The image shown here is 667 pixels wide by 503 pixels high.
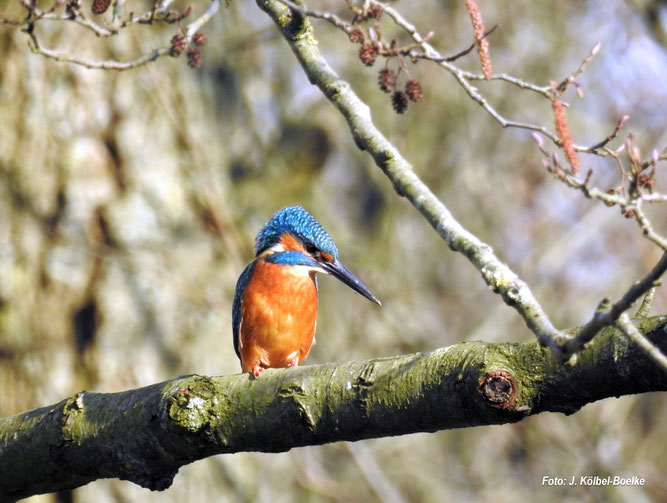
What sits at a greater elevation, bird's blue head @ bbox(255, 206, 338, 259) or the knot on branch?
bird's blue head @ bbox(255, 206, 338, 259)

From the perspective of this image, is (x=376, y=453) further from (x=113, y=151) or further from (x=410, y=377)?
(x=410, y=377)

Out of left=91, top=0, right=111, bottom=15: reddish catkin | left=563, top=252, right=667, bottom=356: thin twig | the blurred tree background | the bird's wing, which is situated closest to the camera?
left=563, top=252, right=667, bottom=356: thin twig

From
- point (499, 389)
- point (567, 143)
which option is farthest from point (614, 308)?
point (567, 143)

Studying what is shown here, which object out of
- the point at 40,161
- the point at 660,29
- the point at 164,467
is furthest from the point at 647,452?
the point at 164,467

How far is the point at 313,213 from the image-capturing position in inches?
289

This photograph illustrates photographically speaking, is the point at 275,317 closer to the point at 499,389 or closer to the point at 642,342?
the point at 499,389

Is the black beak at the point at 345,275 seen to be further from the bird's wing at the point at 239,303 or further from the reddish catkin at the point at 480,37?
the reddish catkin at the point at 480,37

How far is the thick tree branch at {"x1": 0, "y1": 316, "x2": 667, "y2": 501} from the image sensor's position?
171 centimetres

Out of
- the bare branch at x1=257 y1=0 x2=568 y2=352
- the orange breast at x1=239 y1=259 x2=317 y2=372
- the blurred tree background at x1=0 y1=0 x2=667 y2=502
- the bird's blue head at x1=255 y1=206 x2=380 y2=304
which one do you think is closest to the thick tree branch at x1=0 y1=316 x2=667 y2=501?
the bare branch at x1=257 y1=0 x2=568 y2=352

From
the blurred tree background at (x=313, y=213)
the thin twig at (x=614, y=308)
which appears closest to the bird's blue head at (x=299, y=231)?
the blurred tree background at (x=313, y=213)

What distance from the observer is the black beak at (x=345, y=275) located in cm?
411

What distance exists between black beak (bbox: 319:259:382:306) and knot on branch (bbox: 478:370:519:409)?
7.53 feet

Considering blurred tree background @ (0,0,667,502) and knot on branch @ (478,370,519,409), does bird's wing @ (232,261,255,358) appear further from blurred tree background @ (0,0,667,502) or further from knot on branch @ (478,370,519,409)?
knot on branch @ (478,370,519,409)

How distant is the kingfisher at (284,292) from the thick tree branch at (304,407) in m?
1.66
